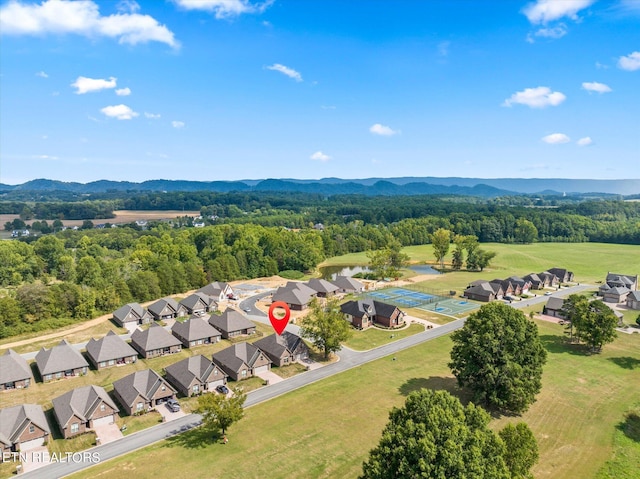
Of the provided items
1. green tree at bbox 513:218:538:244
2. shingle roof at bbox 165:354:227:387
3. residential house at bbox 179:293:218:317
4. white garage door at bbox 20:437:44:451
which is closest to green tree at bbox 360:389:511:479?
shingle roof at bbox 165:354:227:387

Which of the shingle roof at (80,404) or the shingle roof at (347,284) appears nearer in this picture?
the shingle roof at (80,404)

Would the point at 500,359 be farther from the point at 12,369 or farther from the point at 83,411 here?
the point at 12,369

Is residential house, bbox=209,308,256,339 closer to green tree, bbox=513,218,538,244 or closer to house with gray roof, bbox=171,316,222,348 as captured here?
house with gray roof, bbox=171,316,222,348

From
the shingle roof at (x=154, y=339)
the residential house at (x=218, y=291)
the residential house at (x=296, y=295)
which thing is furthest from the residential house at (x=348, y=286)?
the shingle roof at (x=154, y=339)

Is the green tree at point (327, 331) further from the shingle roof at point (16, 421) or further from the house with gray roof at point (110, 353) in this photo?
the shingle roof at point (16, 421)

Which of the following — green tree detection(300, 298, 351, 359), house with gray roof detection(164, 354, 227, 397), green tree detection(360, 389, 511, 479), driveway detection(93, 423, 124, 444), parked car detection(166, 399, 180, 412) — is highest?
green tree detection(360, 389, 511, 479)

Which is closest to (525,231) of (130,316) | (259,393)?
(259,393)
